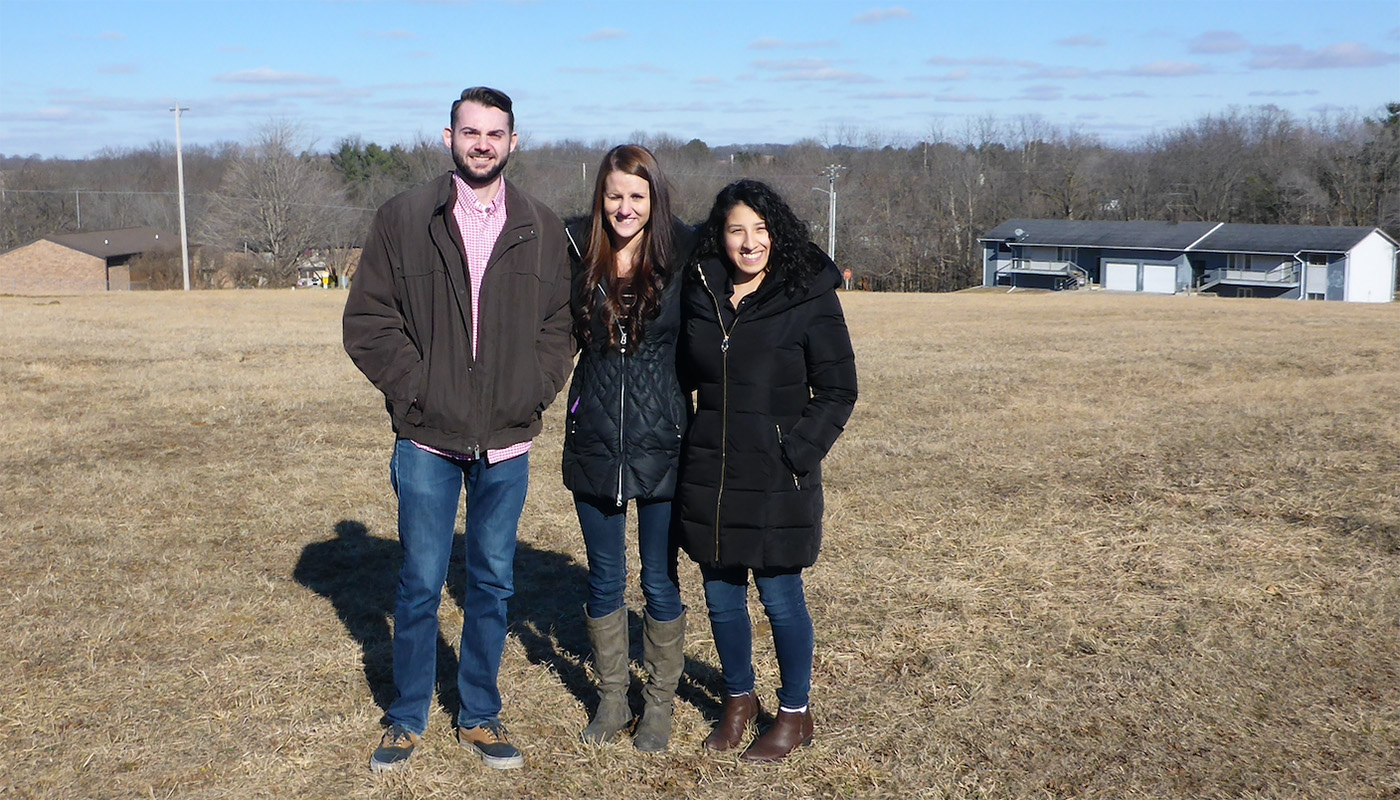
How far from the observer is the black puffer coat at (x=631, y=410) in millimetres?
3453

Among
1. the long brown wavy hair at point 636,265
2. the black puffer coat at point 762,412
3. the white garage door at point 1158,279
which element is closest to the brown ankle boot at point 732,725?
the black puffer coat at point 762,412

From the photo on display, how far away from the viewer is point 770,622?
3539 mm

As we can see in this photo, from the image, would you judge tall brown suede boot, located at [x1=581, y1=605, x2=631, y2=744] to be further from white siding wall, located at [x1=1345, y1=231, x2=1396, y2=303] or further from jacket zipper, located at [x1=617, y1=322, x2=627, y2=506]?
white siding wall, located at [x1=1345, y1=231, x2=1396, y2=303]

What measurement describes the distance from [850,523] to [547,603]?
2.00 m

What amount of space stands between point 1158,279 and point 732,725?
210 ft

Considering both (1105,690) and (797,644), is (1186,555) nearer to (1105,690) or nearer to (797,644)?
(1105,690)

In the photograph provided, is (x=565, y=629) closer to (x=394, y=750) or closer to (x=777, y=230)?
(x=394, y=750)

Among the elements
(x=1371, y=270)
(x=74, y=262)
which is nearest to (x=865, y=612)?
(x=1371, y=270)

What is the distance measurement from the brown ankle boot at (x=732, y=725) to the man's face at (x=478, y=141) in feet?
5.88

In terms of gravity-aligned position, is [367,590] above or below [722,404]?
below

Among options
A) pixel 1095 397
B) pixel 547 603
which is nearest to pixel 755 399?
pixel 547 603

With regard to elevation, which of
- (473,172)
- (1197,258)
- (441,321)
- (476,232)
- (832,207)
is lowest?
(441,321)

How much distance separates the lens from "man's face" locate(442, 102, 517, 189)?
3252 mm

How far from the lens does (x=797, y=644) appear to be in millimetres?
3498
